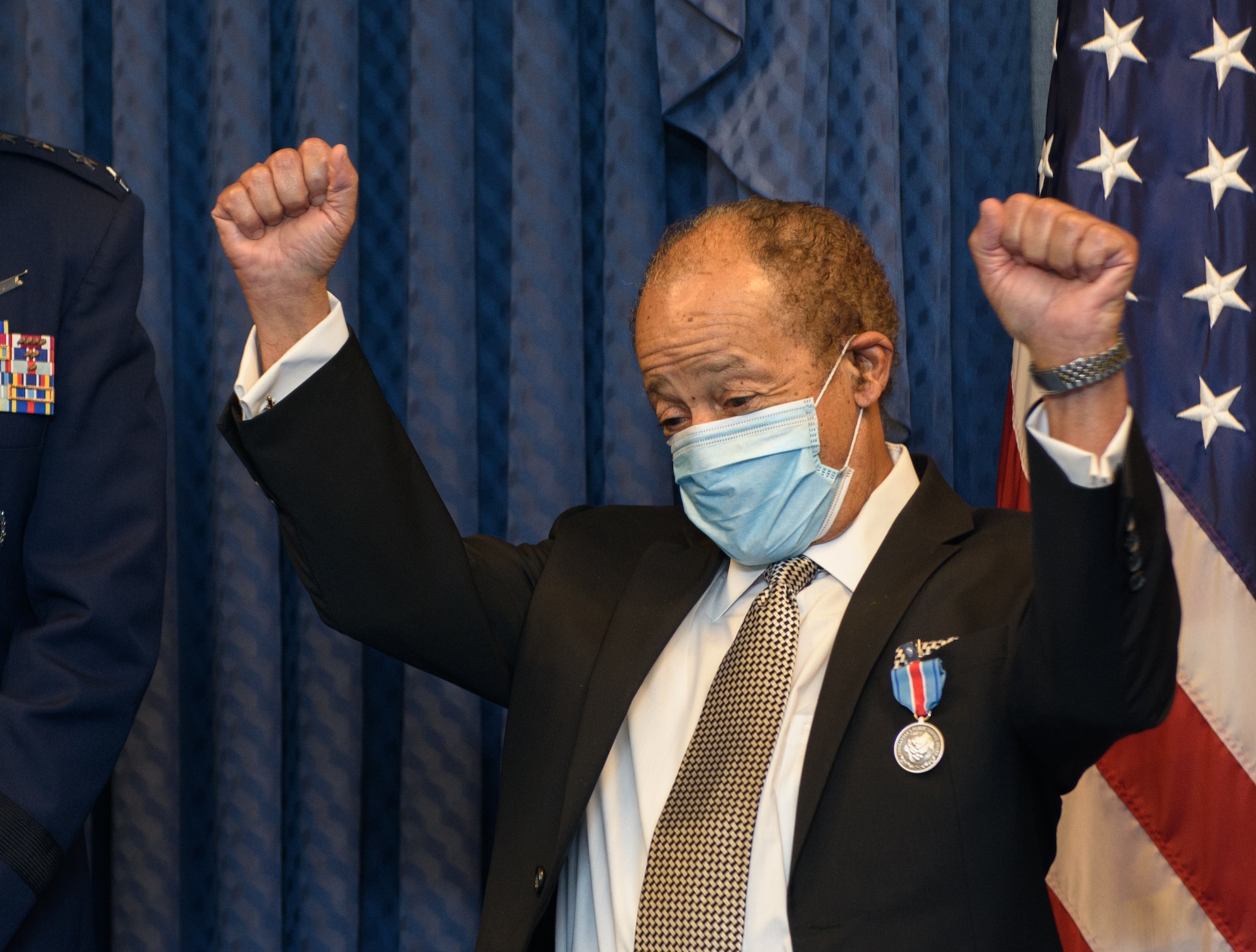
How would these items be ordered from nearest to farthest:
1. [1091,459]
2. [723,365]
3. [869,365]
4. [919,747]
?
[1091,459] → [919,747] → [723,365] → [869,365]

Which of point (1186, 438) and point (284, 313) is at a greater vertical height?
point (284, 313)

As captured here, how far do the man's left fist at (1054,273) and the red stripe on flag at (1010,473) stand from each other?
3.12ft

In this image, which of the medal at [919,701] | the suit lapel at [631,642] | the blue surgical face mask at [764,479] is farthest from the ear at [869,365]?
the medal at [919,701]

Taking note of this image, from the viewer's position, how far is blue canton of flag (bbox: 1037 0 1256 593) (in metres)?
2.03

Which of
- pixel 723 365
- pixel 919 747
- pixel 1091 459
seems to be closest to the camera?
pixel 1091 459

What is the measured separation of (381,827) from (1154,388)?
1.41 m

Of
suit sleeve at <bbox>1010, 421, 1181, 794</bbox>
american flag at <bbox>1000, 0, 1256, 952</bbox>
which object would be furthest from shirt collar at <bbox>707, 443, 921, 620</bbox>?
american flag at <bbox>1000, 0, 1256, 952</bbox>

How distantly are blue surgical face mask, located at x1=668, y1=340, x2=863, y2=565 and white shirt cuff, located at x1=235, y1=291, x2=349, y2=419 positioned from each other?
0.45 m

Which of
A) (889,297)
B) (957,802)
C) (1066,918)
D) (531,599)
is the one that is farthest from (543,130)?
(1066,918)

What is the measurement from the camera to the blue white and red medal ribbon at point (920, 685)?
4.82 ft

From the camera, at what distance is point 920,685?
58.1 inches

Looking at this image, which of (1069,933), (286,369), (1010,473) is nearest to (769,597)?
(286,369)

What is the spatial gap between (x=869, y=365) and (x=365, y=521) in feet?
2.25

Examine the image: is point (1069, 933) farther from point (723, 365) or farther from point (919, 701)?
point (723, 365)
